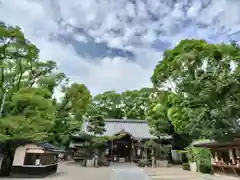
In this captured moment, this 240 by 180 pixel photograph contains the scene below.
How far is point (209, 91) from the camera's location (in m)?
12.3

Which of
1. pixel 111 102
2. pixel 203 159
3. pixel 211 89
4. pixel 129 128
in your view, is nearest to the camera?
pixel 211 89

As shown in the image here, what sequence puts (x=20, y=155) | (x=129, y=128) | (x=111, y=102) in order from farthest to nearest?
(x=111, y=102) → (x=129, y=128) → (x=20, y=155)

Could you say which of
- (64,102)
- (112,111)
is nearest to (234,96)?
(64,102)

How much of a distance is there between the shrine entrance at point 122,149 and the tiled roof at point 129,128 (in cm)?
115

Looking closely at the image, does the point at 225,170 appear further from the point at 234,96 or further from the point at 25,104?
the point at 25,104

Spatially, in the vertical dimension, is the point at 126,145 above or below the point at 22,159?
above

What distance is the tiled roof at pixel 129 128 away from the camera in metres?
28.0

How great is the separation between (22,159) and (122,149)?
16.0 metres

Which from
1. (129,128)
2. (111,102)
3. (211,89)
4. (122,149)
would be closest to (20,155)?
(211,89)

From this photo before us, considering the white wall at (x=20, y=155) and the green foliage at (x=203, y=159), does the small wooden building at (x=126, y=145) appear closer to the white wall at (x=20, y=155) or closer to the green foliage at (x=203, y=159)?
the green foliage at (x=203, y=159)

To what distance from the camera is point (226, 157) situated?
14.2 meters

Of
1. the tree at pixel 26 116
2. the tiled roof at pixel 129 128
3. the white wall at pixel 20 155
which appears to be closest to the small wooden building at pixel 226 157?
the tree at pixel 26 116

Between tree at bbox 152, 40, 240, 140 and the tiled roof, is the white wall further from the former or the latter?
the tiled roof

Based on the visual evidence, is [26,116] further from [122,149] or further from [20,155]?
[122,149]
